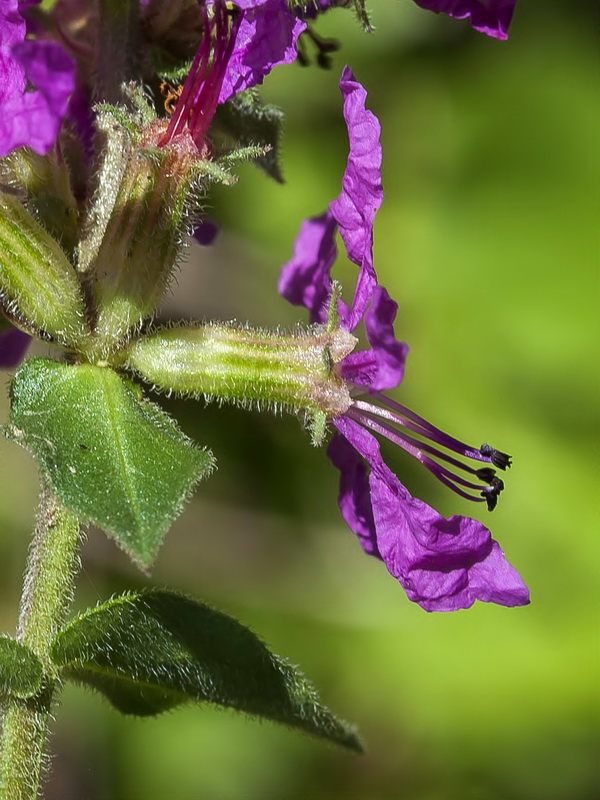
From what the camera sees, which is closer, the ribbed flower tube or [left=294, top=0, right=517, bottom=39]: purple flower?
the ribbed flower tube

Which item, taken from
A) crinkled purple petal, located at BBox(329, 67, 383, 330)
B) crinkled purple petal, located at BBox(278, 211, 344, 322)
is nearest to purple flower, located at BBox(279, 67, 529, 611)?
crinkled purple petal, located at BBox(329, 67, 383, 330)

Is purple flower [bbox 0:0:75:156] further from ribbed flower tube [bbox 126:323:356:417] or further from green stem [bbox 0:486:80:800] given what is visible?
green stem [bbox 0:486:80:800]

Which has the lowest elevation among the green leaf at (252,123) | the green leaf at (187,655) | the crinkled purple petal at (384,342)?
the green leaf at (187,655)

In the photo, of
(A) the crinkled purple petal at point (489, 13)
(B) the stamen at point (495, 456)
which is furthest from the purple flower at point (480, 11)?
(B) the stamen at point (495, 456)

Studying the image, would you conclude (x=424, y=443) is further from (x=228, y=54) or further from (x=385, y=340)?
(x=228, y=54)

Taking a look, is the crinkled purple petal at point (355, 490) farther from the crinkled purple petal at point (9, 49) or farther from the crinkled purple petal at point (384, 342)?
the crinkled purple petal at point (9, 49)

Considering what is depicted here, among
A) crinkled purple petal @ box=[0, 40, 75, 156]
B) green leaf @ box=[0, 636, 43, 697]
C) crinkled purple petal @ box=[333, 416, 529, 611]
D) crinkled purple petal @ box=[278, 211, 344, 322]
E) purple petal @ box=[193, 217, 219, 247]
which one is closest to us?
crinkled purple petal @ box=[0, 40, 75, 156]
